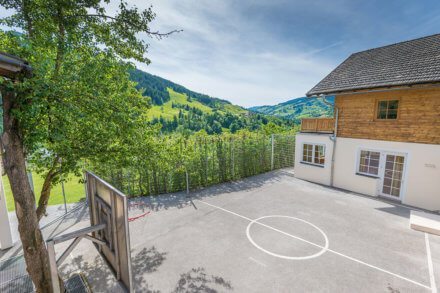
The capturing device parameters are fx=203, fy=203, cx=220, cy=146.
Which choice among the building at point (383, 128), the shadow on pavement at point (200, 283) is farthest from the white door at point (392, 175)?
the shadow on pavement at point (200, 283)

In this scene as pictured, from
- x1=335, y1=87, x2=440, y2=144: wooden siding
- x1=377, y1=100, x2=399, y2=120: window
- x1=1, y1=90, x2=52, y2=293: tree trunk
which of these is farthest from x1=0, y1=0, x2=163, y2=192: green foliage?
x1=377, y1=100, x2=399, y2=120: window

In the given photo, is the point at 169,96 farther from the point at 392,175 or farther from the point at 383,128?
the point at 392,175

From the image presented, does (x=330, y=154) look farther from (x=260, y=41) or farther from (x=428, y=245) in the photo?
(x=260, y=41)

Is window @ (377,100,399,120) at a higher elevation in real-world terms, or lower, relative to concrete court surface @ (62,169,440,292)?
higher

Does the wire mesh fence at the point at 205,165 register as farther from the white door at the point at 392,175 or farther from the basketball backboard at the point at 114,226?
the white door at the point at 392,175

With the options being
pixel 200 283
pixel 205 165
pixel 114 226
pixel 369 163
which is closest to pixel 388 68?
pixel 369 163

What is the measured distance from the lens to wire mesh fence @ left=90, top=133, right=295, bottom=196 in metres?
9.10

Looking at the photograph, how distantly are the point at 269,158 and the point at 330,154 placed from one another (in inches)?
153

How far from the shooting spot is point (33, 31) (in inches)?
145

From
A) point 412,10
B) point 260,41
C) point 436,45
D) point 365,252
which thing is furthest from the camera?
point 260,41

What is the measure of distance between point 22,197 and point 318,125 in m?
12.1

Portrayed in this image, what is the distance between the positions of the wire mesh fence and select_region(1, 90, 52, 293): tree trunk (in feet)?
12.1

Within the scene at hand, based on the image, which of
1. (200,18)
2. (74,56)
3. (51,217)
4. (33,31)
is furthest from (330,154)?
(51,217)

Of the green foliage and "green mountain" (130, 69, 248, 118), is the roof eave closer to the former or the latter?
the green foliage
